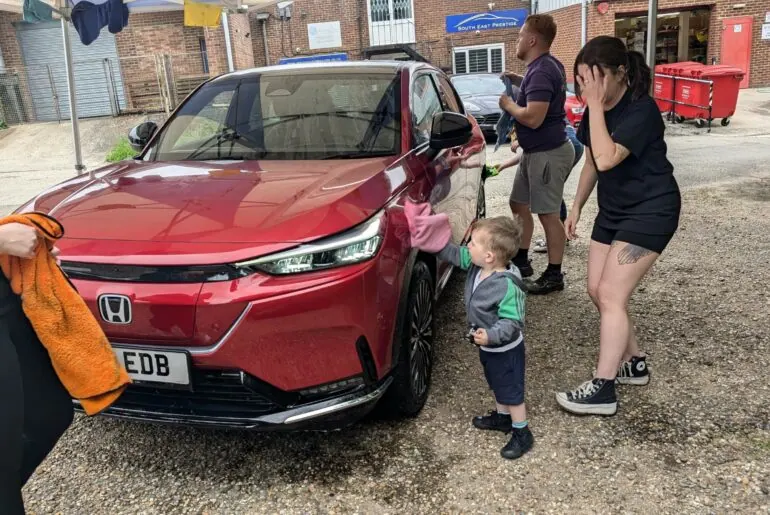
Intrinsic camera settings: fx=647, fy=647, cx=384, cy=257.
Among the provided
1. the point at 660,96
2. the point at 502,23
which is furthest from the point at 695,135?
the point at 502,23

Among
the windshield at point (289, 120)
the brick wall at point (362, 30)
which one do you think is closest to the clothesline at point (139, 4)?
the windshield at point (289, 120)

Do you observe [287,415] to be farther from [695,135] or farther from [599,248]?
[695,135]

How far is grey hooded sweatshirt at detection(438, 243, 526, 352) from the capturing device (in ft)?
8.49

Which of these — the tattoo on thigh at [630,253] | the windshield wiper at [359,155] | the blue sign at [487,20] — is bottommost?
the tattoo on thigh at [630,253]

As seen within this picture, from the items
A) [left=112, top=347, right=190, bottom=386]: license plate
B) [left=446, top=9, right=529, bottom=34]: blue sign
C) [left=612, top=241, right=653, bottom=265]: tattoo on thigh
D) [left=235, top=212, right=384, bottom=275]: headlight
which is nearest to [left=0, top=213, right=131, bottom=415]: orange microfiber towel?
[left=112, top=347, right=190, bottom=386]: license plate

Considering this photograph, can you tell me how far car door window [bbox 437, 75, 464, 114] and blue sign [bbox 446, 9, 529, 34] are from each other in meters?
21.9

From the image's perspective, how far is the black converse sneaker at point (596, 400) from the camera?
3041 millimetres

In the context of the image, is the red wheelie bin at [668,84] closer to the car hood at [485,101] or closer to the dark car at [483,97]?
the dark car at [483,97]

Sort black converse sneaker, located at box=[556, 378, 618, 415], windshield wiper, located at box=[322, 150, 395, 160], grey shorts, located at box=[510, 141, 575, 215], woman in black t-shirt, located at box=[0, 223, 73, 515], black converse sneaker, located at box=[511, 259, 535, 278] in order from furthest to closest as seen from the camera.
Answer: black converse sneaker, located at box=[511, 259, 535, 278], grey shorts, located at box=[510, 141, 575, 215], windshield wiper, located at box=[322, 150, 395, 160], black converse sneaker, located at box=[556, 378, 618, 415], woman in black t-shirt, located at box=[0, 223, 73, 515]

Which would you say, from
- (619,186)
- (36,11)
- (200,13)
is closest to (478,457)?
(619,186)

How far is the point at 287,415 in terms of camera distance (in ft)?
7.93

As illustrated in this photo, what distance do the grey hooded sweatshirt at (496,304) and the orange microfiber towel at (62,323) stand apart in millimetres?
1367

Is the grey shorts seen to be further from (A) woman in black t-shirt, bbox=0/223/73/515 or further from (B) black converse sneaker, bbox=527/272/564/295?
(A) woman in black t-shirt, bbox=0/223/73/515

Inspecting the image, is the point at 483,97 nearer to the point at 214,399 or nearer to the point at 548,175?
the point at 548,175
